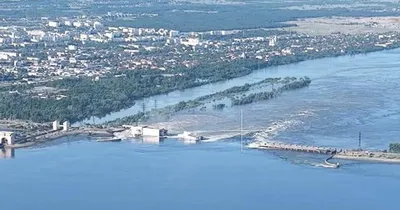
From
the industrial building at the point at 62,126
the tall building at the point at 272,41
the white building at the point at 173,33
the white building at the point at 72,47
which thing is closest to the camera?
the industrial building at the point at 62,126

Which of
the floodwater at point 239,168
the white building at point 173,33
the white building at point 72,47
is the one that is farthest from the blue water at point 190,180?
the white building at point 173,33

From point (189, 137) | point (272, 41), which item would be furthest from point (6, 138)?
point (272, 41)

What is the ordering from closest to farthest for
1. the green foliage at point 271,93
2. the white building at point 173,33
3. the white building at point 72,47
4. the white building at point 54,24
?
the green foliage at point 271,93
the white building at point 72,47
the white building at point 173,33
the white building at point 54,24

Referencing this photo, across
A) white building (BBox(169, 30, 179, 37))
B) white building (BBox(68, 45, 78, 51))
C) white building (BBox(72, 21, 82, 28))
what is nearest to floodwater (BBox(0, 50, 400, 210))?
white building (BBox(68, 45, 78, 51))

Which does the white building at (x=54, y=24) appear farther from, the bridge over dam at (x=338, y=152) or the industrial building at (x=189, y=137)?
the bridge over dam at (x=338, y=152)

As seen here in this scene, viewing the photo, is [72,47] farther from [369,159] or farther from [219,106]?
[369,159]

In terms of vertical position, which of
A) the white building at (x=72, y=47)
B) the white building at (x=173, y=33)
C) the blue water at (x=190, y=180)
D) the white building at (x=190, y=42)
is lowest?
the blue water at (x=190, y=180)

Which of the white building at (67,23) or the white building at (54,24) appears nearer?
the white building at (54,24)

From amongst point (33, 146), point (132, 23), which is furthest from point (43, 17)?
point (33, 146)
